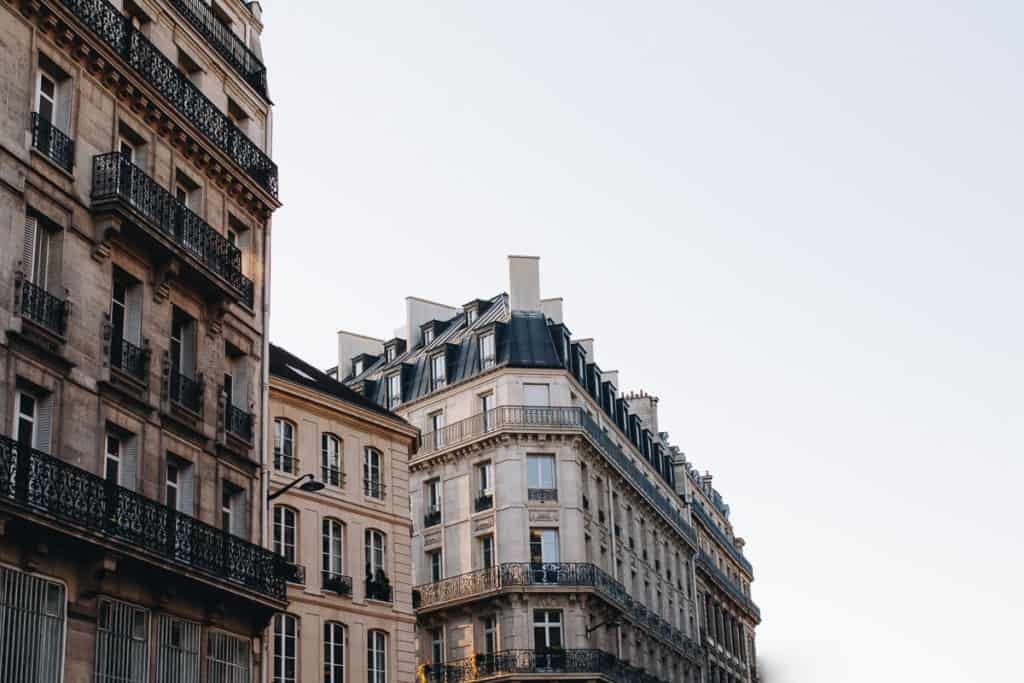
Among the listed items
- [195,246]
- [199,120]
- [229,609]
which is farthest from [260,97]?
[229,609]

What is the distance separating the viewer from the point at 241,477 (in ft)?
81.0

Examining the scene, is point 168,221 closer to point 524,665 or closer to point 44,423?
point 44,423

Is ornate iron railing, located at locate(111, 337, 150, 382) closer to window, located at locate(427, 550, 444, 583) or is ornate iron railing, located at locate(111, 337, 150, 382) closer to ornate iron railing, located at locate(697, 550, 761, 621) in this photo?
window, located at locate(427, 550, 444, 583)

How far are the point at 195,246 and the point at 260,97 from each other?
5285mm

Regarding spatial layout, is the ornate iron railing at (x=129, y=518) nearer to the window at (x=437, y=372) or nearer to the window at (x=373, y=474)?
the window at (x=373, y=474)

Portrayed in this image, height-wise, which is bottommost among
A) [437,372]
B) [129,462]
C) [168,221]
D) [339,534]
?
[129,462]

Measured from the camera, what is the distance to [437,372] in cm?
4944

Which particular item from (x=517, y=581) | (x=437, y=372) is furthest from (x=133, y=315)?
(x=437, y=372)

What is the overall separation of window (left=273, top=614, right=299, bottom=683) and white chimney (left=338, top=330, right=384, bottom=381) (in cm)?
2600

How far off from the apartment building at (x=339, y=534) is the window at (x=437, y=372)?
47.4 ft

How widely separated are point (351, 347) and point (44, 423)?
36901mm

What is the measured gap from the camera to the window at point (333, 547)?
31.4 meters

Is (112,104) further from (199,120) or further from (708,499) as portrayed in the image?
(708,499)

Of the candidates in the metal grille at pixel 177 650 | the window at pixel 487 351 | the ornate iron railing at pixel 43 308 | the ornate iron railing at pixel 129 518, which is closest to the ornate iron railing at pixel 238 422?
the ornate iron railing at pixel 129 518
